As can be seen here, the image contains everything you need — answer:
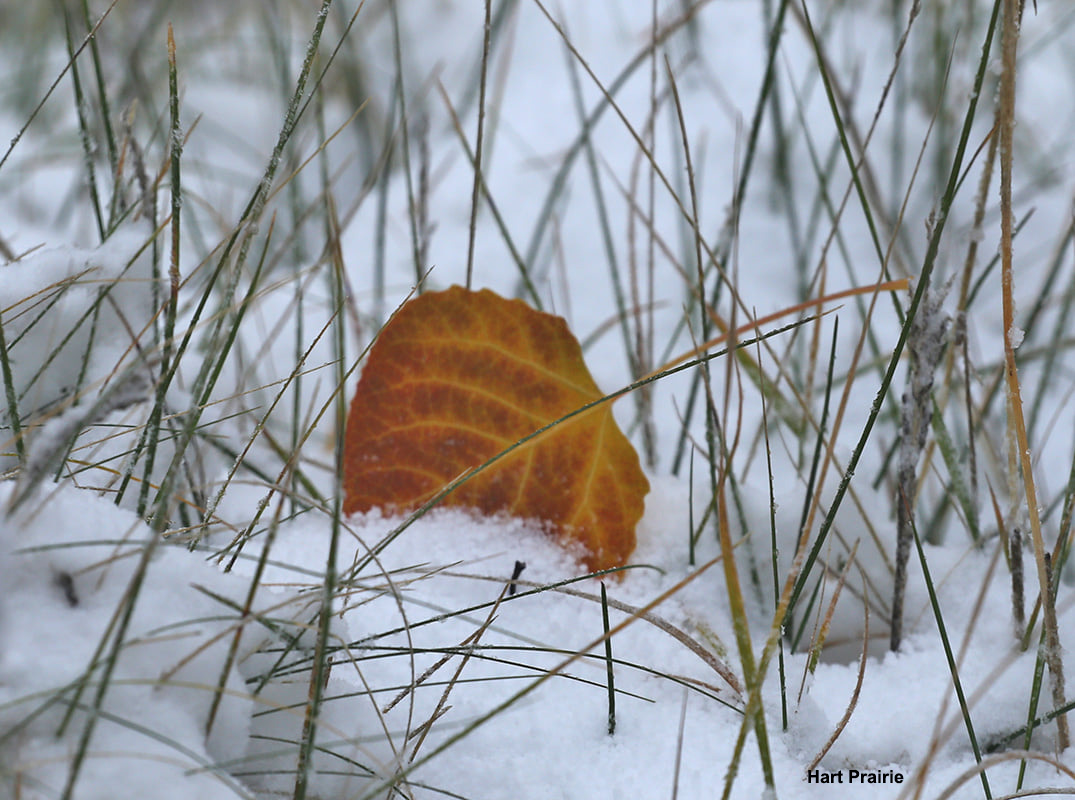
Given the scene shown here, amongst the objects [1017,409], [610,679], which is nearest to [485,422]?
[610,679]

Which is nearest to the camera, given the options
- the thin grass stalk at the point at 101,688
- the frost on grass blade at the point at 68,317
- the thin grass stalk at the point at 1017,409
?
the thin grass stalk at the point at 101,688

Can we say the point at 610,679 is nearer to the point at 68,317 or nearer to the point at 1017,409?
the point at 1017,409

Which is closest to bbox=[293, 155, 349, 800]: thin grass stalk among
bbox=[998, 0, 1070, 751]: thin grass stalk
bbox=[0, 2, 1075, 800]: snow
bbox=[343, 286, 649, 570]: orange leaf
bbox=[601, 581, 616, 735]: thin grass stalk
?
bbox=[0, 2, 1075, 800]: snow

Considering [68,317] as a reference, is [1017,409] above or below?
below

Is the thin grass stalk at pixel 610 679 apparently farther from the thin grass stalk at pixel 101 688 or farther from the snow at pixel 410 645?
the thin grass stalk at pixel 101 688

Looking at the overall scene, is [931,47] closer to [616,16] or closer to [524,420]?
[616,16]

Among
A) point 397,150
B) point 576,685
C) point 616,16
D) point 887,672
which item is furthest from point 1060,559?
point 616,16

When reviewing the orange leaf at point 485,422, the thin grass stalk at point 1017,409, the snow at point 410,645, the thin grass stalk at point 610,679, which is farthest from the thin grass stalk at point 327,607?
the thin grass stalk at point 1017,409
